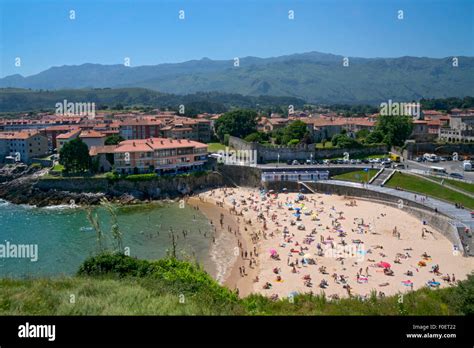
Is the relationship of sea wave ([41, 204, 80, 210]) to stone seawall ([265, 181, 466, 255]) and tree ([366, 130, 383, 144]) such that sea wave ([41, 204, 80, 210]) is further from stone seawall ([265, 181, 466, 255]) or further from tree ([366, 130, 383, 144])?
tree ([366, 130, 383, 144])

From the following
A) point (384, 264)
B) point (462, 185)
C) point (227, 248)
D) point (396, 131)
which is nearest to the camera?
point (384, 264)

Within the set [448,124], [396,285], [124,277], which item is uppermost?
[448,124]

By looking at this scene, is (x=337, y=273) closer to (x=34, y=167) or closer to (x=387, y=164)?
(x=387, y=164)

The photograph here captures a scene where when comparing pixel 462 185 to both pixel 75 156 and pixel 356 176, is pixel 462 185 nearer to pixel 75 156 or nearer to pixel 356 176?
pixel 356 176

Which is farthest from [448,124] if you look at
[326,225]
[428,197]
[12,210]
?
[12,210]

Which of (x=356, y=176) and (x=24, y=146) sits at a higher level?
(x=24, y=146)

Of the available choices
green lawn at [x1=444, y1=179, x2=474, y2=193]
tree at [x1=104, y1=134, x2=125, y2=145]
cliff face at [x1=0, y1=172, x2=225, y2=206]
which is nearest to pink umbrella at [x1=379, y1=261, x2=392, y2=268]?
green lawn at [x1=444, y1=179, x2=474, y2=193]

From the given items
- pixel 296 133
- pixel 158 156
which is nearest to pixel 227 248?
pixel 158 156

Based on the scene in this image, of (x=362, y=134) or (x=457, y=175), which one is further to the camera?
(x=362, y=134)

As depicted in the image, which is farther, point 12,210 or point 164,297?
point 12,210
